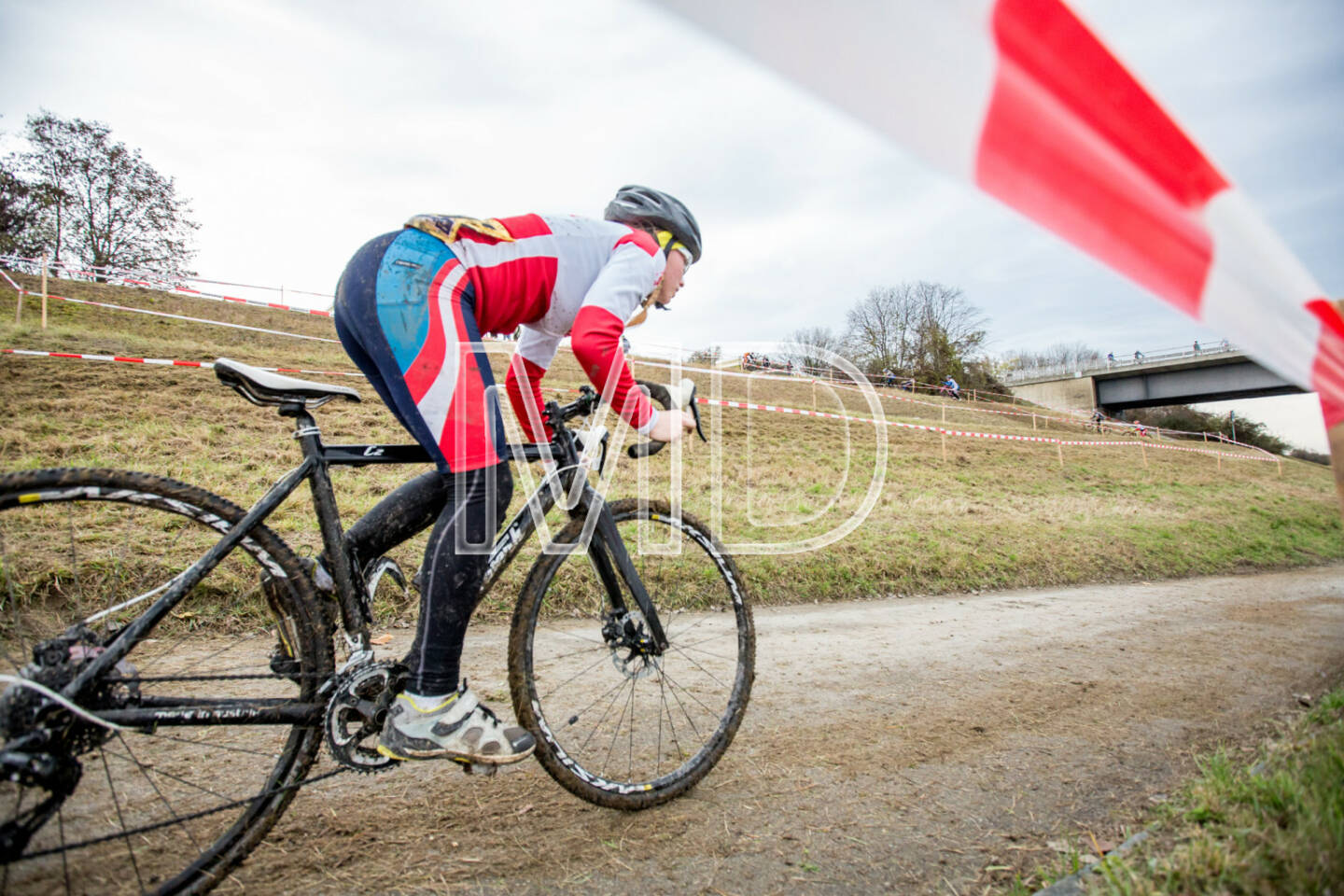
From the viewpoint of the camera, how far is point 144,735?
209 centimetres

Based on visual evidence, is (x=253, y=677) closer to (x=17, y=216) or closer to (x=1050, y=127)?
Result: (x=1050, y=127)

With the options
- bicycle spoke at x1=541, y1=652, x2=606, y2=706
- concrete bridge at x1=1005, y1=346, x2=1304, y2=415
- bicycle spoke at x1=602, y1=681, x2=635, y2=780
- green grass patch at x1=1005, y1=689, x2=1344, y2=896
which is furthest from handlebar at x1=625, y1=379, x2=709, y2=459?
concrete bridge at x1=1005, y1=346, x2=1304, y2=415

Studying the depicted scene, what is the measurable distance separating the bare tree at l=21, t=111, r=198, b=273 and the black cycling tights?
2761 cm

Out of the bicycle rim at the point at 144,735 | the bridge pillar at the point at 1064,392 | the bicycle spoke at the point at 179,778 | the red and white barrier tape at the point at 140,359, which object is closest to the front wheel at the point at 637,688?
the bicycle rim at the point at 144,735

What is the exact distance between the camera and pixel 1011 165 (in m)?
1.55

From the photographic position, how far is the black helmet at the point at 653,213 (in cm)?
263

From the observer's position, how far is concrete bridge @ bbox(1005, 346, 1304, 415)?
3081 centimetres

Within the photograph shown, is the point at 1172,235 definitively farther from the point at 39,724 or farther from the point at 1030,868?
the point at 39,724

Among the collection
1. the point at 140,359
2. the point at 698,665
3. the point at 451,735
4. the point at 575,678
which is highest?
the point at 140,359

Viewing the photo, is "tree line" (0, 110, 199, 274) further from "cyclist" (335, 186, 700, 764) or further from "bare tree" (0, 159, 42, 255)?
"cyclist" (335, 186, 700, 764)

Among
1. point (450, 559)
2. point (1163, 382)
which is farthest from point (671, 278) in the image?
point (1163, 382)

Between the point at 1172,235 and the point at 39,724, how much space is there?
116 inches

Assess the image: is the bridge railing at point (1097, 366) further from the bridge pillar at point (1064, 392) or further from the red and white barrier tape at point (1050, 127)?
the red and white barrier tape at point (1050, 127)

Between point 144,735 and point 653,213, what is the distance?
2.48 m
